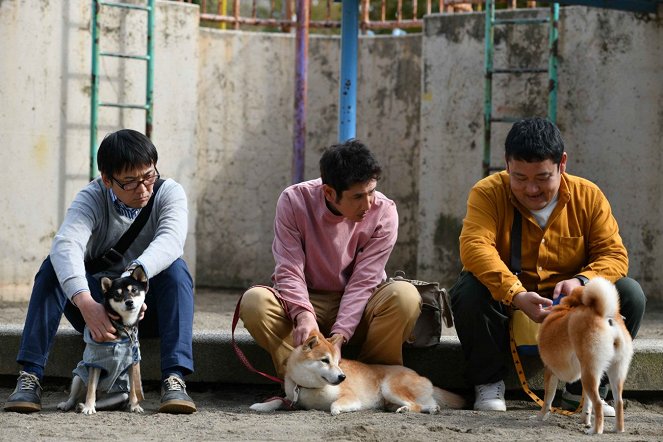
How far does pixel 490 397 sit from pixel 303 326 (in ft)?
3.05

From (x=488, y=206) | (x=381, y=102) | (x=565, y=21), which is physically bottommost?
(x=488, y=206)

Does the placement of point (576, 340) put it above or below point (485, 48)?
below

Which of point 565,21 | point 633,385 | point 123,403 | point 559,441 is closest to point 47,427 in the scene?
point 123,403

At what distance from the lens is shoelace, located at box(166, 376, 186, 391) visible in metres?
4.38

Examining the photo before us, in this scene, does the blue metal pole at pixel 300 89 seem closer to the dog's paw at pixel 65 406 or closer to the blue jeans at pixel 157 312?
the blue jeans at pixel 157 312

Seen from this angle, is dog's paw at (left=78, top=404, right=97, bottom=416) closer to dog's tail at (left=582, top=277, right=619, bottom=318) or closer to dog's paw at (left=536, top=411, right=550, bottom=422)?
dog's paw at (left=536, top=411, right=550, bottom=422)

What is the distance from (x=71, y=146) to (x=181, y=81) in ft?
4.25

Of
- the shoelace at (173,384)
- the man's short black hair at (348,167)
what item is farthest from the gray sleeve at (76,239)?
the man's short black hair at (348,167)

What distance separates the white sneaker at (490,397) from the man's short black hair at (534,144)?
1.06 meters

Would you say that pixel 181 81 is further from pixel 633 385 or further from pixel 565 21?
pixel 633 385

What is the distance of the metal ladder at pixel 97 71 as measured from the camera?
877cm

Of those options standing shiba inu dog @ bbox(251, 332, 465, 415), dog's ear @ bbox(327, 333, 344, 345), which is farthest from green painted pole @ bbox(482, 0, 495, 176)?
dog's ear @ bbox(327, 333, 344, 345)

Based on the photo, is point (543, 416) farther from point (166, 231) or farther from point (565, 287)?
point (166, 231)

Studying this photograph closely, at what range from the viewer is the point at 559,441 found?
12.4 feet
